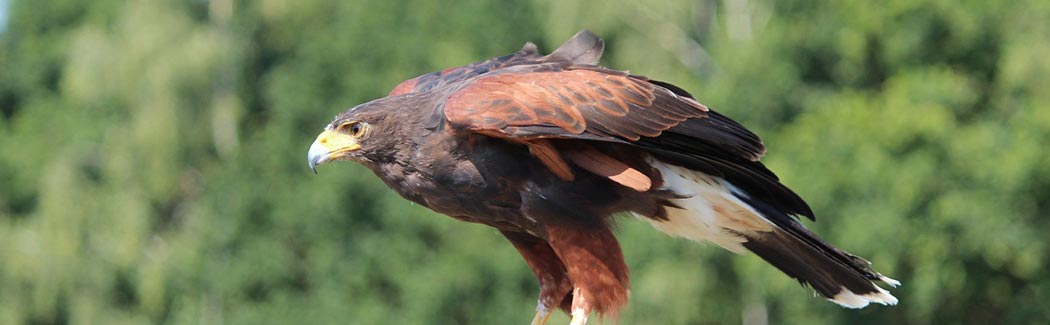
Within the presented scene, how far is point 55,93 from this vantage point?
31.5 m

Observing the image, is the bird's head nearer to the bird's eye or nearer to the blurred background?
the bird's eye

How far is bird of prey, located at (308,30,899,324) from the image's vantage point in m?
6.96

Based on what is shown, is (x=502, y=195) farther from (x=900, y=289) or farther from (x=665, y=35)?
(x=665, y=35)

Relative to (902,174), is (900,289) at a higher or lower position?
lower

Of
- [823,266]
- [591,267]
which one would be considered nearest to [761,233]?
[823,266]

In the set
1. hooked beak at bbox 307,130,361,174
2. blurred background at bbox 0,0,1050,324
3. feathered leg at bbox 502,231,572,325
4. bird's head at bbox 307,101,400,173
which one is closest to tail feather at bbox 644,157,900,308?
feathered leg at bbox 502,231,572,325

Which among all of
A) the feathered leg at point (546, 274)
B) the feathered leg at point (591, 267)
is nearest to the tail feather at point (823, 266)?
the feathered leg at point (591, 267)

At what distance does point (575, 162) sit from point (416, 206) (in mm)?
17452

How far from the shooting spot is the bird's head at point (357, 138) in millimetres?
7047

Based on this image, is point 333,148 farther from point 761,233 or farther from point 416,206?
point 416,206

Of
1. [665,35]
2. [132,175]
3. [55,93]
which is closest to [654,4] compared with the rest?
[665,35]

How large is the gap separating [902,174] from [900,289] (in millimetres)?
1524

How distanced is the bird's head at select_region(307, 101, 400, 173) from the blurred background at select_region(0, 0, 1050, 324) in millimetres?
11927

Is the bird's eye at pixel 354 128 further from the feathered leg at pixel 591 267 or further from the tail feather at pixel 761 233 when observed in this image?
the tail feather at pixel 761 233
